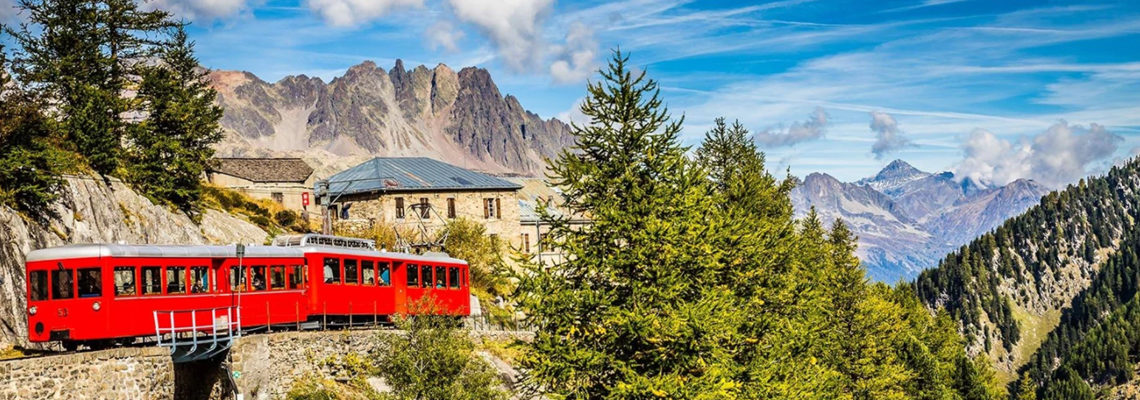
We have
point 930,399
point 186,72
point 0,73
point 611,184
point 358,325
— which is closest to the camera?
point 611,184

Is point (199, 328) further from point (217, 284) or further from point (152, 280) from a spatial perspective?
point (152, 280)

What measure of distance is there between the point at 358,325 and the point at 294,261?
4.97 meters

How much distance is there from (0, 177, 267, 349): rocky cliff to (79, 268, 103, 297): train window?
12.2 feet

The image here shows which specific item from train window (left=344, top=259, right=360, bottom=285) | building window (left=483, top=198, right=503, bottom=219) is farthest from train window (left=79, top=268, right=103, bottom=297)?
building window (left=483, top=198, right=503, bottom=219)

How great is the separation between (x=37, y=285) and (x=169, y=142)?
21029mm

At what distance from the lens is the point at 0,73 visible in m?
29.4

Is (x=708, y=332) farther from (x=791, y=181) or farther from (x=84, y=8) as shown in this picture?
(x=84, y=8)

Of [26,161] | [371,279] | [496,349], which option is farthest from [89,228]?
[496,349]

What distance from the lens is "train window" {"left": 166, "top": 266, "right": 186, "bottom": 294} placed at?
80.1ft

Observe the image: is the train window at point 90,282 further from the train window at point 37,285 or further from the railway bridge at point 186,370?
the railway bridge at point 186,370

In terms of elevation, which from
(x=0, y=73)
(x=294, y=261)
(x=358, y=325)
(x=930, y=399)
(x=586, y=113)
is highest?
(x=0, y=73)

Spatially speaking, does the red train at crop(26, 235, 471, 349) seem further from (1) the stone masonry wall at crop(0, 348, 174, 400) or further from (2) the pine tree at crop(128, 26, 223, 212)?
(2) the pine tree at crop(128, 26, 223, 212)

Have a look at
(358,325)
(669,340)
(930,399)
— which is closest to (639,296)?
(669,340)

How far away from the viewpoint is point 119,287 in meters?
22.9
